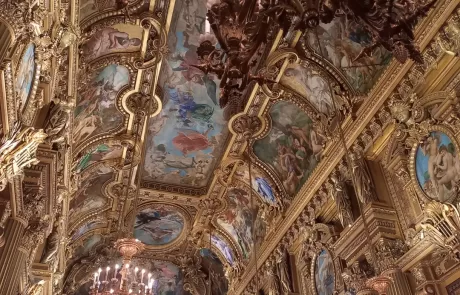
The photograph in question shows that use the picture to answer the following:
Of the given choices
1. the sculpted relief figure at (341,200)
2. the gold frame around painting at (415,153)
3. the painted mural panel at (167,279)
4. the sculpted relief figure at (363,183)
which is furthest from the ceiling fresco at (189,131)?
the sculpted relief figure at (363,183)

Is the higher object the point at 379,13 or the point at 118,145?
the point at 118,145

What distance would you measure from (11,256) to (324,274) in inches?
269

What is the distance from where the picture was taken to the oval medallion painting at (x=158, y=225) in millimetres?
16094

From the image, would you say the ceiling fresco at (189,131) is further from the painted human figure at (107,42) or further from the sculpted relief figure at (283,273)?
the sculpted relief figure at (283,273)

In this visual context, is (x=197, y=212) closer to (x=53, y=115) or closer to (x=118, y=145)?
(x=118, y=145)

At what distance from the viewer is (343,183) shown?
9750 millimetres

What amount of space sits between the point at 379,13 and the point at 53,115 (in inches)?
215

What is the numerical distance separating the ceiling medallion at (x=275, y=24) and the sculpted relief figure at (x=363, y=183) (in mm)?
3847

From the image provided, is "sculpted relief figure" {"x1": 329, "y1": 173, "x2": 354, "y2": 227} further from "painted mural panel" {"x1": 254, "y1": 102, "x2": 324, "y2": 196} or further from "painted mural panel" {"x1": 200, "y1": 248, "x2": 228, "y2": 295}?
"painted mural panel" {"x1": 200, "y1": 248, "x2": 228, "y2": 295}

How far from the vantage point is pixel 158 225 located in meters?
16.9

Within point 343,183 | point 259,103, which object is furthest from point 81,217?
point 343,183

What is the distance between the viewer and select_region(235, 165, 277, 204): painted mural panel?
522 inches

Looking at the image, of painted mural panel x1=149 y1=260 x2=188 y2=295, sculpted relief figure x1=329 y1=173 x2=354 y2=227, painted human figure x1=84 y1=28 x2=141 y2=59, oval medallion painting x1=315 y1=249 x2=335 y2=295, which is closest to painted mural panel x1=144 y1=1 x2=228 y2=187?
painted human figure x1=84 y1=28 x2=141 y2=59

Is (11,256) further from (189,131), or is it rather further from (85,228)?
(85,228)
